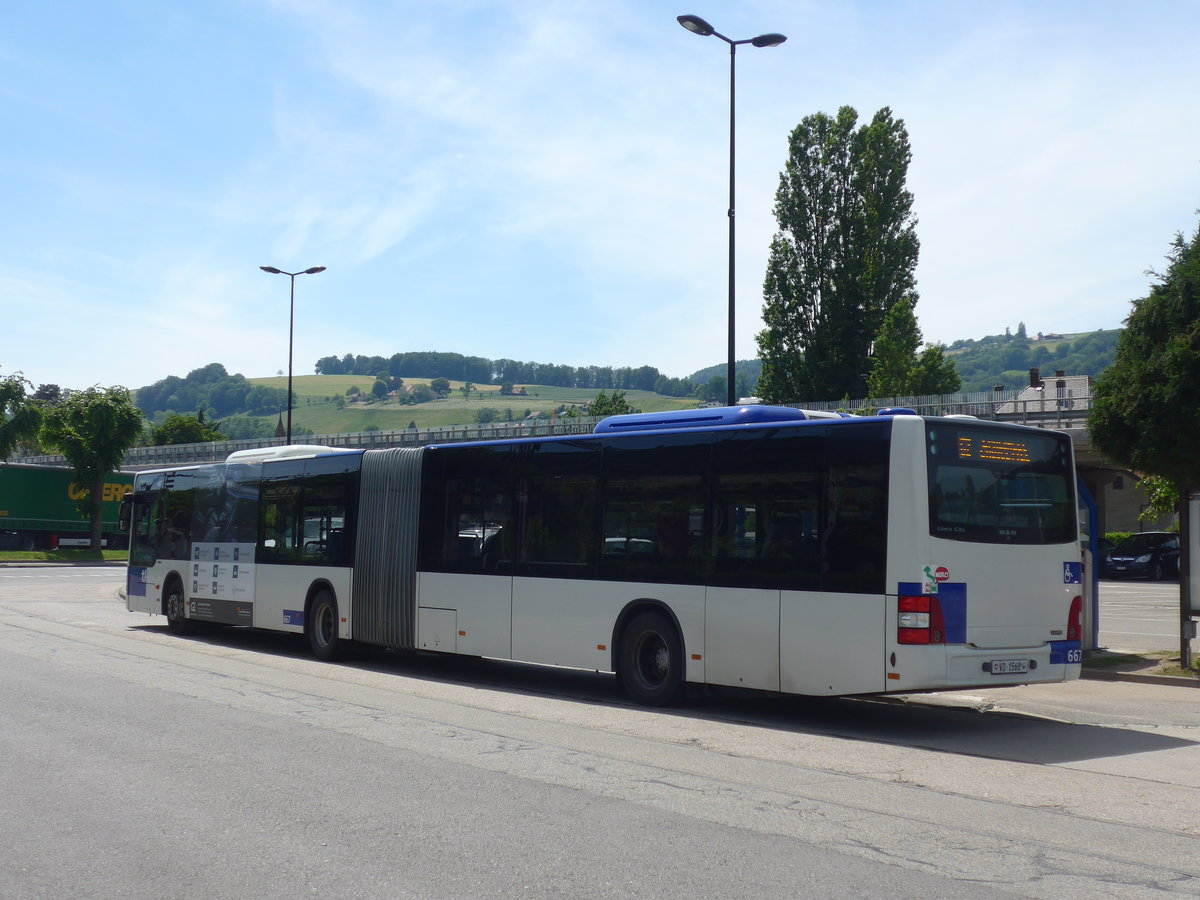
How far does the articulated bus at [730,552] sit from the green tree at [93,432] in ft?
132

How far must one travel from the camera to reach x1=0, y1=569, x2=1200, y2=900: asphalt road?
19.2ft

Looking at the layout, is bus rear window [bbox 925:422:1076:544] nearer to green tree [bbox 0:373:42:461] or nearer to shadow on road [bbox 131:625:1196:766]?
shadow on road [bbox 131:625:1196:766]

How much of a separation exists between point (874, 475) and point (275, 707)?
20.2ft

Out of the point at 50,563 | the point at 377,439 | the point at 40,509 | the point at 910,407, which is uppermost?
the point at 377,439

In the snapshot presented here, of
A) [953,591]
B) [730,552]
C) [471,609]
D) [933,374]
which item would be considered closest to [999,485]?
[953,591]

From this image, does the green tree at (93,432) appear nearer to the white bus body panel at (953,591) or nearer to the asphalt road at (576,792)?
the asphalt road at (576,792)

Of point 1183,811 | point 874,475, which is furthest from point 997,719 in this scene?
point 1183,811

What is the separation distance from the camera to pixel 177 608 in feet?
69.9

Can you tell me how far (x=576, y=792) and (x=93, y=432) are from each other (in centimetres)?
5070

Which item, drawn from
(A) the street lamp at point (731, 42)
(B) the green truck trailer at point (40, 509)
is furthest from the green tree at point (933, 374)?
(B) the green truck trailer at point (40, 509)

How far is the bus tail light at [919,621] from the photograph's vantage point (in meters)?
10.1

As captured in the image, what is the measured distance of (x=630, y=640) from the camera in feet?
41.5

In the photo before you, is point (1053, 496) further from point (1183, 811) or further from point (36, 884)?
point (36, 884)

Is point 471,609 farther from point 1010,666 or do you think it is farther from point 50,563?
point 50,563
